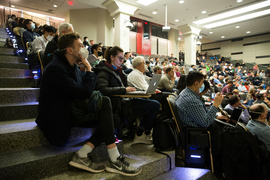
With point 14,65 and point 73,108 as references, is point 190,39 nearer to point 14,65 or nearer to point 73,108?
point 14,65

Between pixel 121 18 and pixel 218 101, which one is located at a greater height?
pixel 121 18

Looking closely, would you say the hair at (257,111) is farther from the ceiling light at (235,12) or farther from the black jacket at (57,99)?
the ceiling light at (235,12)

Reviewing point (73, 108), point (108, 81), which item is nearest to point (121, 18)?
point (108, 81)

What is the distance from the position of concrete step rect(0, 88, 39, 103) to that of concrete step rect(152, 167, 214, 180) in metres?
1.77

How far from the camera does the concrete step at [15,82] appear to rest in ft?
7.49

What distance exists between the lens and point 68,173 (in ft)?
4.10

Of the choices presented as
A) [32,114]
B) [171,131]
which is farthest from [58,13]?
[171,131]

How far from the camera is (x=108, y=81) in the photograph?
74.2 inches

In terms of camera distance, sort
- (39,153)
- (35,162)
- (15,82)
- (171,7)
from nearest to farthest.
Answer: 1. (35,162)
2. (39,153)
3. (15,82)
4. (171,7)

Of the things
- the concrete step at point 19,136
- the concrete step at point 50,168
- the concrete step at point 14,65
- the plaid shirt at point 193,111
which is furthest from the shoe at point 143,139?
the concrete step at point 14,65

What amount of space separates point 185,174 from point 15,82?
105 inches

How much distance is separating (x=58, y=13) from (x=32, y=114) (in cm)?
1070

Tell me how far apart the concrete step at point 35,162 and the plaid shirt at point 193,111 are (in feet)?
3.62

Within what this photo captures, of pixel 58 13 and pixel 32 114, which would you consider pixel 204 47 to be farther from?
pixel 32 114
